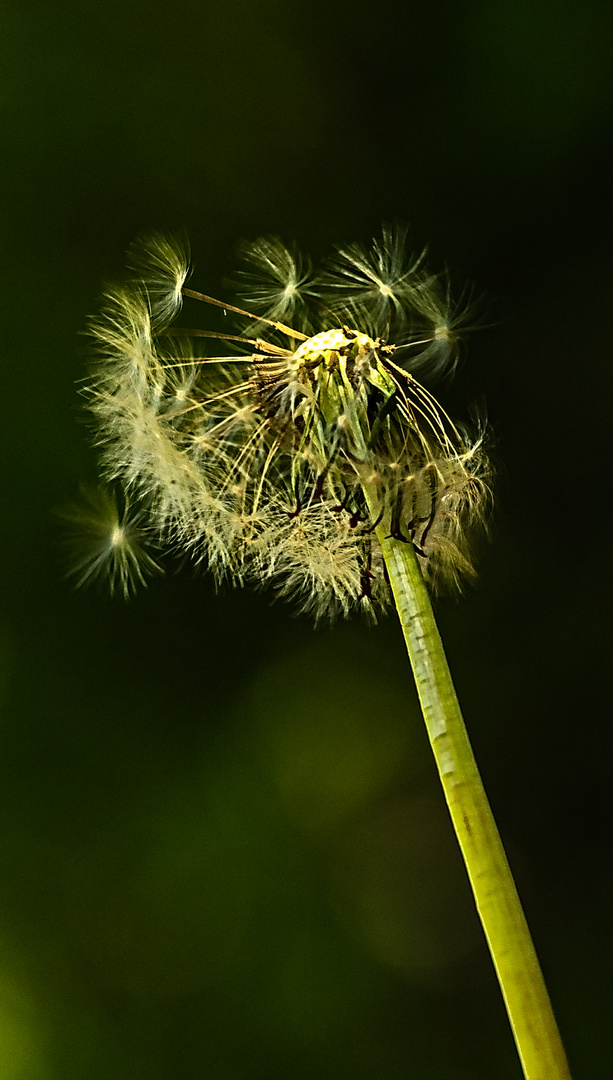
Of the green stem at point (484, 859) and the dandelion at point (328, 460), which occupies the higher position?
the dandelion at point (328, 460)

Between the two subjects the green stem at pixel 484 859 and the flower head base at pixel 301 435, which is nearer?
the green stem at pixel 484 859

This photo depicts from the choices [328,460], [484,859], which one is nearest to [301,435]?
[328,460]

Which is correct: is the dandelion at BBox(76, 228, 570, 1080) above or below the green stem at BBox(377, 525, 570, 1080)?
above

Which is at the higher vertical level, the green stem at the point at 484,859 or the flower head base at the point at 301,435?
the flower head base at the point at 301,435

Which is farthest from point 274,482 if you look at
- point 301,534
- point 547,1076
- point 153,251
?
point 547,1076

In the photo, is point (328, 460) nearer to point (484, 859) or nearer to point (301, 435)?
point (301, 435)

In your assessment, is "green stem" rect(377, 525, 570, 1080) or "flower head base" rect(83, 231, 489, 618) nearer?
"green stem" rect(377, 525, 570, 1080)
